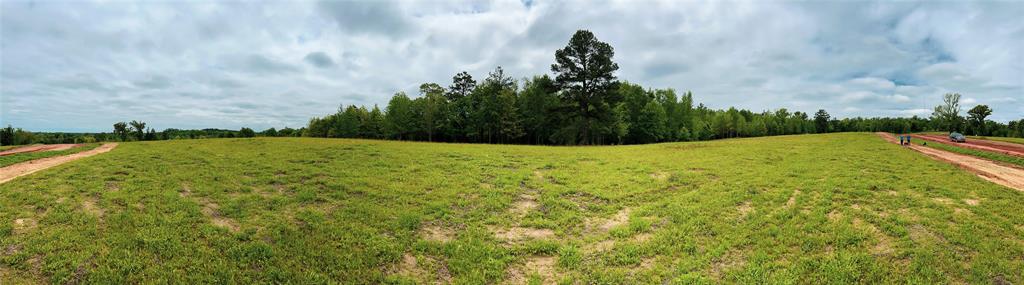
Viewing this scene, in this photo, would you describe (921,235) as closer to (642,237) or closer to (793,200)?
(793,200)

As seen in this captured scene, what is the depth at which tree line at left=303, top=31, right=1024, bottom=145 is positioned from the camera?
39188 millimetres

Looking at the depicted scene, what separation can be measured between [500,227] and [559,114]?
109ft

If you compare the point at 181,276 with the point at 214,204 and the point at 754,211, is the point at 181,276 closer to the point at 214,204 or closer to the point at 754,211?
the point at 214,204

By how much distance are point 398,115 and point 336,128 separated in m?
21.9

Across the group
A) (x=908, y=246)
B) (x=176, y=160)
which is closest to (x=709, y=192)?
(x=908, y=246)

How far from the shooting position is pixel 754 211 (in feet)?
30.9

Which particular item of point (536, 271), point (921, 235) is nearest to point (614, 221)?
point (536, 271)

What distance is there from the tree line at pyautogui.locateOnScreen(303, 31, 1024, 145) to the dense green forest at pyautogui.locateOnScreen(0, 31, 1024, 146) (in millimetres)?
105

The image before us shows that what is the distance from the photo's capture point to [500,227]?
8703 millimetres

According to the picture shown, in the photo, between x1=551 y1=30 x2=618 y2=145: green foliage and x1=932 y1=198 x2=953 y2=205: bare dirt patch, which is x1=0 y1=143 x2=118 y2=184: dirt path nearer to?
x1=932 y1=198 x2=953 y2=205: bare dirt patch

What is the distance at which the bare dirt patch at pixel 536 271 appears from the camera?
6355 mm

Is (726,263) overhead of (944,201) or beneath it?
beneath

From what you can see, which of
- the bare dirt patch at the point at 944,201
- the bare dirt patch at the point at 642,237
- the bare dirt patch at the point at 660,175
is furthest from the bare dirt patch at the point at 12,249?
the bare dirt patch at the point at 944,201

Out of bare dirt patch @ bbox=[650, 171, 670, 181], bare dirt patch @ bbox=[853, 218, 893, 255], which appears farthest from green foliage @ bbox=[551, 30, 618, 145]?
bare dirt patch @ bbox=[853, 218, 893, 255]
